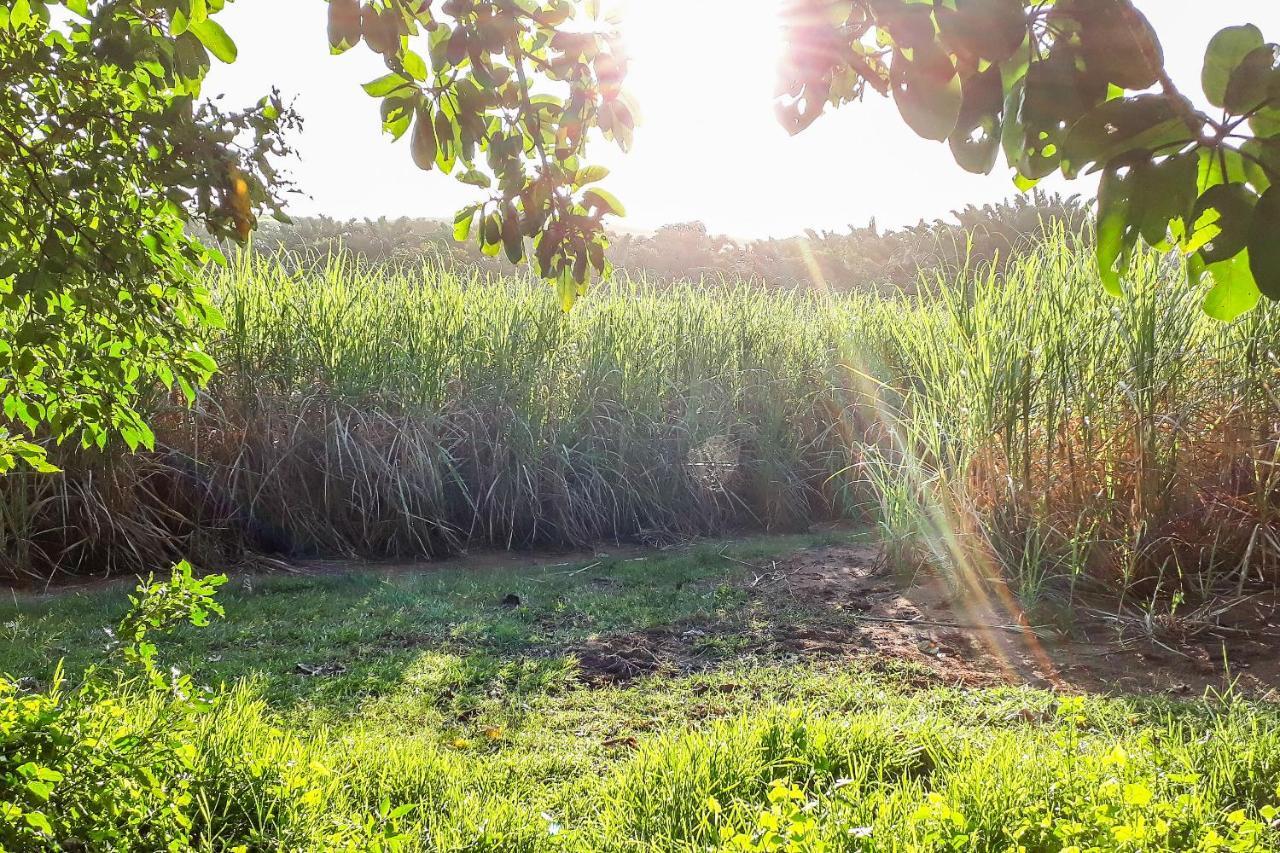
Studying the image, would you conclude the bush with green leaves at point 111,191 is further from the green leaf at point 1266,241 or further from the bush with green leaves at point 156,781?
the green leaf at point 1266,241

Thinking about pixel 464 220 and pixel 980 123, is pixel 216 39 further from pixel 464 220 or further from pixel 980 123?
pixel 980 123

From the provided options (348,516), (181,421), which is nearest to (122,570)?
(181,421)

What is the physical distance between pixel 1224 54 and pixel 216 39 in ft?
4.55

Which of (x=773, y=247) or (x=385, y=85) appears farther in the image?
(x=773, y=247)

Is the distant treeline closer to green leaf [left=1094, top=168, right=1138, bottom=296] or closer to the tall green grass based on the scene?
the tall green grass

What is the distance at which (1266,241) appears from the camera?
75 centimetres

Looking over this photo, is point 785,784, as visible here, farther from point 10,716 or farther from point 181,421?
point 181,421

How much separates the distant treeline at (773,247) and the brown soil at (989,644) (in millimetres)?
8733

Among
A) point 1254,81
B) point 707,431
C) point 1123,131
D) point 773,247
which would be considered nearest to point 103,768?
point 1123,131

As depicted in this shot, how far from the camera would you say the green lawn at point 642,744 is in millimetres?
1800

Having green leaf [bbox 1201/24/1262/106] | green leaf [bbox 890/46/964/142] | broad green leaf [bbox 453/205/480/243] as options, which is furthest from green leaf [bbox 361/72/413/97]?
green leaf [bbox 1201/24/1262/106]

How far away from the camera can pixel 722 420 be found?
670 centimetres

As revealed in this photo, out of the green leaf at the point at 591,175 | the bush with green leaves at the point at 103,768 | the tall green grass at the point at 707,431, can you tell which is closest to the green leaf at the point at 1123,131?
the green leaf at the point at 591,175

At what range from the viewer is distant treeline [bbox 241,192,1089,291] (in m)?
12.9
